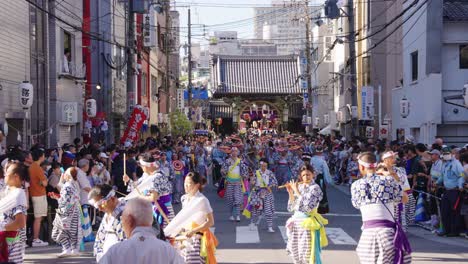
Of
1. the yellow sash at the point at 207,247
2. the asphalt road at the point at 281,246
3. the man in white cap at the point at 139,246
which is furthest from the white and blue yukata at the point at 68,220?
the man in white cap at the point at 139,246

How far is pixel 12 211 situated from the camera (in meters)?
9.01

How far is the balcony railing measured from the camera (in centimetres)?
2681

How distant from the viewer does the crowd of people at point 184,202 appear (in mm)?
8492

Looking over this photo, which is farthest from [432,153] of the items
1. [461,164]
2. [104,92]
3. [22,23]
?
[104,92]

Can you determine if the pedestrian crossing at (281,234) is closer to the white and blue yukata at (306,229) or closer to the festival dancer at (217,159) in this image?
the white and blue yukata at (306,229)

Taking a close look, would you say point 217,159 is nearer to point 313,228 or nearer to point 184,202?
point 313,228

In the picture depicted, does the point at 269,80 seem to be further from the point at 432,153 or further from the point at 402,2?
the point at 432,153

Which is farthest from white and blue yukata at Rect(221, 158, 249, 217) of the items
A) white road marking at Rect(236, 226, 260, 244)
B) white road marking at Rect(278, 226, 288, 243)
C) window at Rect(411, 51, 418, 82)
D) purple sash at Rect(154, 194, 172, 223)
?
window at Rect(411, 51, 418, 82)

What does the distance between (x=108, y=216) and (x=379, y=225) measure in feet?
9.84

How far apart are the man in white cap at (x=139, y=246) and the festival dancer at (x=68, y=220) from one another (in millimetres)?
7712

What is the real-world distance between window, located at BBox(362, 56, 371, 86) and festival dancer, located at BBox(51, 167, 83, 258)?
96.0ft

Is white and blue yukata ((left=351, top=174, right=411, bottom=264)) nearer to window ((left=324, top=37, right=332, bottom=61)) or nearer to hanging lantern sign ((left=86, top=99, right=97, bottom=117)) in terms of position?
hanging lantern sign ((left=86, top=99, right=97, bottom=117))

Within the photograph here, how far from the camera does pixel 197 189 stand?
9453 mm

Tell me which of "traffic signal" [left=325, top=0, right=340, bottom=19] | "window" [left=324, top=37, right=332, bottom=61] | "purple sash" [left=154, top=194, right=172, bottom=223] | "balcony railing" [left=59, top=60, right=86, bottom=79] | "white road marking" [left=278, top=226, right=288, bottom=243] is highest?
"window" [left=324, top=37, right=332, bottom=61]
